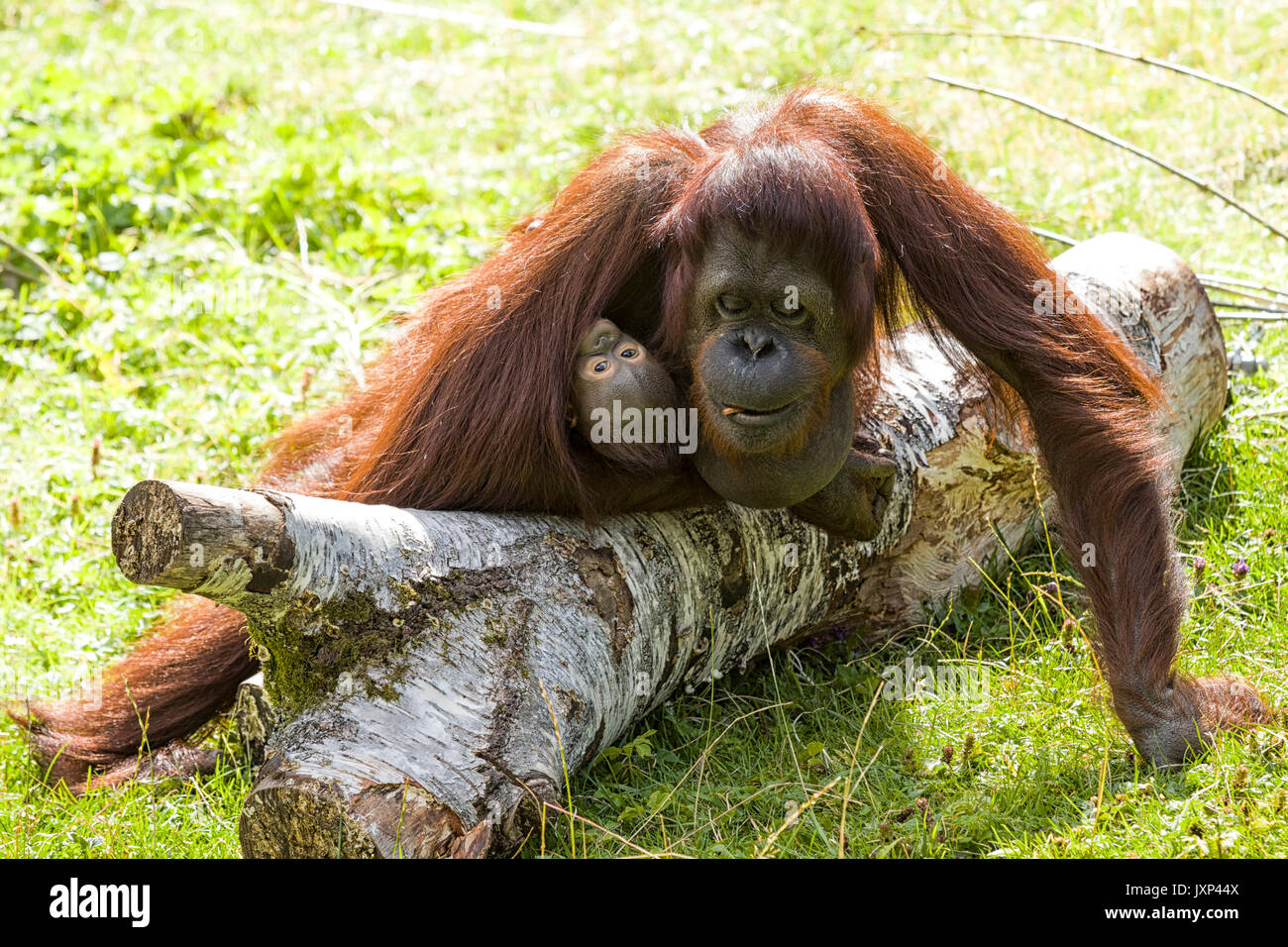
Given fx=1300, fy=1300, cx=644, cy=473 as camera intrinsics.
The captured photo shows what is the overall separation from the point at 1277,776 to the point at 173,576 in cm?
209

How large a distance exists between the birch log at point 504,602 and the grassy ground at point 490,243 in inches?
7.3

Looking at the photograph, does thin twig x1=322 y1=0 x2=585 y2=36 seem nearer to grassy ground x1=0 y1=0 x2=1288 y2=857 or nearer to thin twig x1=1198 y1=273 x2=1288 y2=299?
grassy ground x1=0 y1=0 x2=1288 y2=857

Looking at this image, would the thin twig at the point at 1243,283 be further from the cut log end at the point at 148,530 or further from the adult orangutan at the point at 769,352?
the cut log end at the point at 148,530

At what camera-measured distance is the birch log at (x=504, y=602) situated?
2227 millimetres

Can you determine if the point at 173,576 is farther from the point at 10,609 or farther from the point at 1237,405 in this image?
the point at 1237,405

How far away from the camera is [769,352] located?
2615 mm

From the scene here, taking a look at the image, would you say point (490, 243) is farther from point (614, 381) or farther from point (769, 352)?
point (769, 352)

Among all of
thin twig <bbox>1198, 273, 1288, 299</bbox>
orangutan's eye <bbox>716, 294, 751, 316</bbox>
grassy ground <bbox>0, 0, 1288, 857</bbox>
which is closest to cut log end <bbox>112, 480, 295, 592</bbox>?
grassy ground <bbox>0, 0, 1288, 857</bbox>

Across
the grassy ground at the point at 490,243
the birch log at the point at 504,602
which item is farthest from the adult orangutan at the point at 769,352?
the grassy ground at the point at 490,243

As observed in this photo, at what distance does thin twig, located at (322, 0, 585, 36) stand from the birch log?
437 centimetres

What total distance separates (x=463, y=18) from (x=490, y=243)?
10.6 ft

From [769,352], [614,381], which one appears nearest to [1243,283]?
[769,352]

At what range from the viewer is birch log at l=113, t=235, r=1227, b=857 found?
223 centimetres
